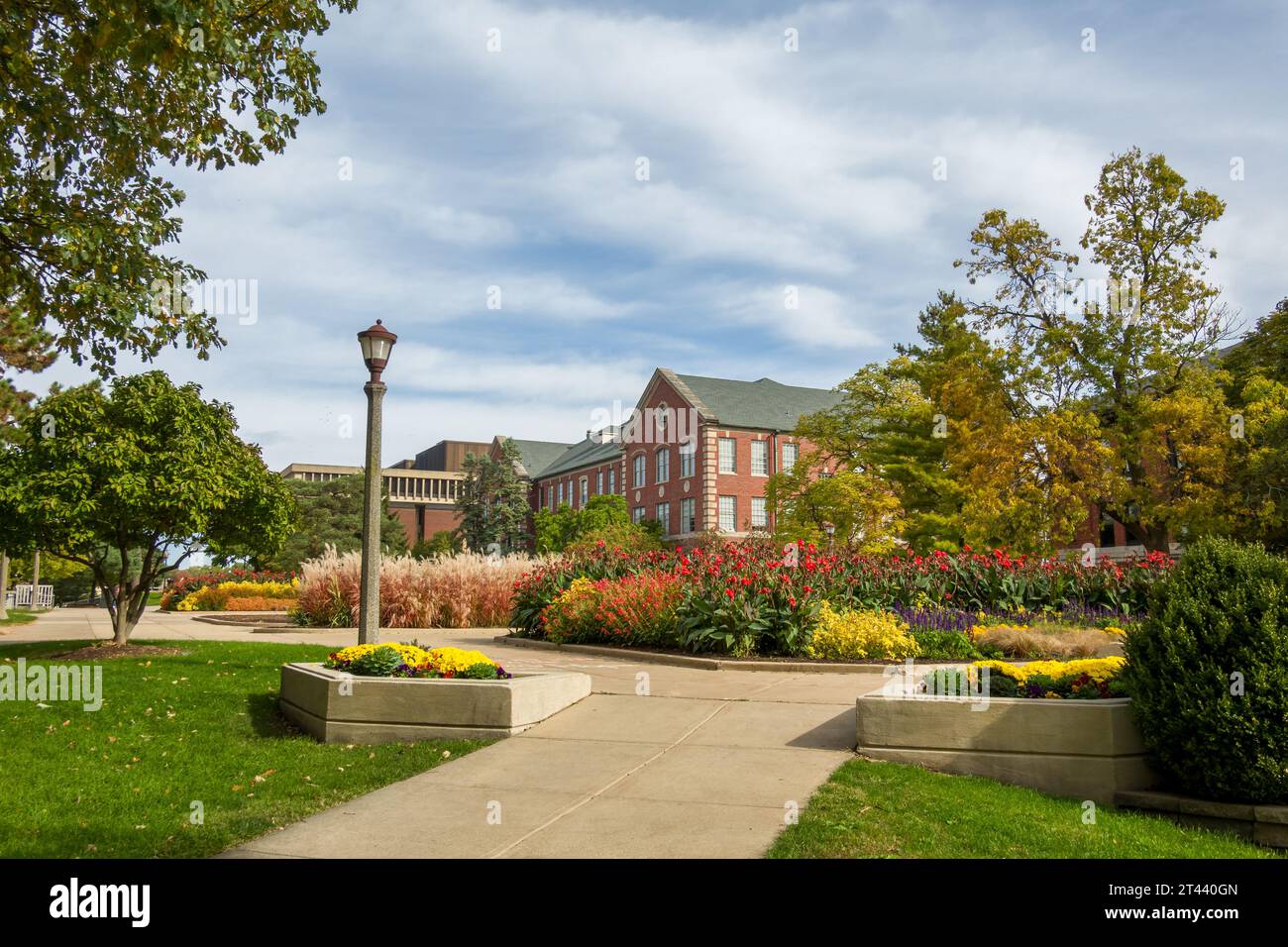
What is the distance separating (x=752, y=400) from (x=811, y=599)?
4382cm

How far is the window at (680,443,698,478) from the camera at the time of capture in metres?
54.3

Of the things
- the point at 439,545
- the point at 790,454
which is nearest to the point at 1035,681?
the point at 790,454

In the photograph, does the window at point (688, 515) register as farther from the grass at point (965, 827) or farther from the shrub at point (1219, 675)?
the grass at point (965, 827)

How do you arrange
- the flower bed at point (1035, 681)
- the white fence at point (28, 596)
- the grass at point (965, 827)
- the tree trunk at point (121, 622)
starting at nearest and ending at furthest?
1. the grass at point (965, 827)
2. the flower bed at point (1035, 681)
3. the tree trunk at point (121, 622)
4. the white fence at point (28, 596)

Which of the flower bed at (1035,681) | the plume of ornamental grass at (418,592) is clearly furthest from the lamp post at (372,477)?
the plume of ornamental grass at (418,592)

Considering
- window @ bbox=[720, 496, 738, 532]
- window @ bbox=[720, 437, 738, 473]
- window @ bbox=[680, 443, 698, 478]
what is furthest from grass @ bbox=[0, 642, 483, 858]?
window @ bbox=[680, 443, 698, 478]

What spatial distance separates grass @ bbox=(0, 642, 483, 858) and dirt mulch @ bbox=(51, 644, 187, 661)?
Result: 2.05m

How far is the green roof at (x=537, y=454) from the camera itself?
80.2 meters

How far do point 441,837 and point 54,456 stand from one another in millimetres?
9570

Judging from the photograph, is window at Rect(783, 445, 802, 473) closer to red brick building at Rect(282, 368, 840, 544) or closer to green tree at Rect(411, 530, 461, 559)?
red brick building at Rect(282, 368, 840, 544)

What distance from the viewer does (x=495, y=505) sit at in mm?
69688

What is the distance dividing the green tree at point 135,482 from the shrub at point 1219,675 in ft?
36.7

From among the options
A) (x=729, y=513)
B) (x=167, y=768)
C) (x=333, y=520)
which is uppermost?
(x=729, y=513)

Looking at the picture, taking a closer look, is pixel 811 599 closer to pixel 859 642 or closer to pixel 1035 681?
pixel 859 642
